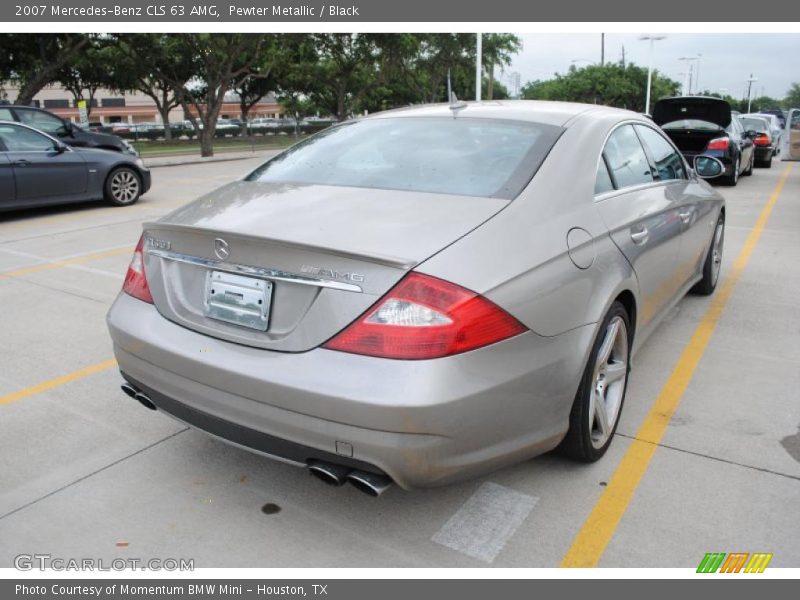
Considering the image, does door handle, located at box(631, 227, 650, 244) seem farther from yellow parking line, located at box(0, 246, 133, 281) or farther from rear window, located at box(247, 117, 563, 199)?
yellow parking line, located at box(0, 246, 133, 281)

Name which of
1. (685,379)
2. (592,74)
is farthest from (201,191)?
(592,74)

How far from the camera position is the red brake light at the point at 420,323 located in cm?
220

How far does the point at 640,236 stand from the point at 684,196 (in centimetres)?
118

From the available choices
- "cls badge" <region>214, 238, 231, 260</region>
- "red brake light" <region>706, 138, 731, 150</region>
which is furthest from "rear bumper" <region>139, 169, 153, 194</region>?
"red brake light" <region>706, 138, 731, 150</region>

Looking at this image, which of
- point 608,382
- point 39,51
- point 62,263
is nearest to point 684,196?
point 608,382

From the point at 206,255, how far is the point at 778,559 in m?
2.36

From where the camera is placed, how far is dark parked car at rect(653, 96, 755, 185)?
13180mm

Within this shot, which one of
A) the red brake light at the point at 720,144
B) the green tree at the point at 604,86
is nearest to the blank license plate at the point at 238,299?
the red brake light at the point at 720,144

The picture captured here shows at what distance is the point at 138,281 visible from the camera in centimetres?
293

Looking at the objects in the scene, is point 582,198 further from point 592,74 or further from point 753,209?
point 592,74

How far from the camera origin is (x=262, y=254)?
2449 millimetres

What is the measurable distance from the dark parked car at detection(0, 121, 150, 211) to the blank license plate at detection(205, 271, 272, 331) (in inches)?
325

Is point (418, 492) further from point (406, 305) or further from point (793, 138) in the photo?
point (793, 138)

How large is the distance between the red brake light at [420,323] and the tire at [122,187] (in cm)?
969
